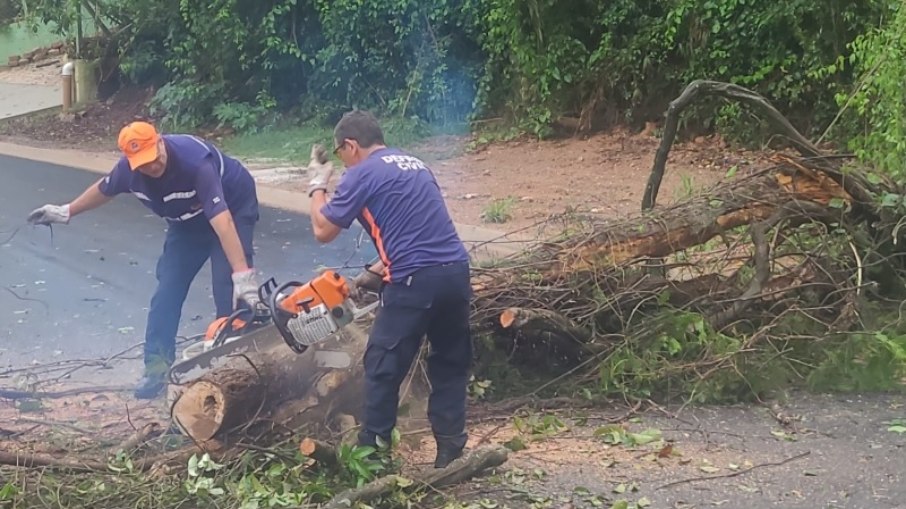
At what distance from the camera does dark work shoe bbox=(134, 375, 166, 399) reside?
5.48 meters

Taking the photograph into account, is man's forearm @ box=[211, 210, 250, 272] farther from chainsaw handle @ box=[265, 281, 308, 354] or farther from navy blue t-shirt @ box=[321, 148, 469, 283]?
navy blue t-shirt @ box=[321, 148, 469, 283]

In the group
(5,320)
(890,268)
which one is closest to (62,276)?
(5,320)

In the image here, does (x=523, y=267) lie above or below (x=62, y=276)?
above

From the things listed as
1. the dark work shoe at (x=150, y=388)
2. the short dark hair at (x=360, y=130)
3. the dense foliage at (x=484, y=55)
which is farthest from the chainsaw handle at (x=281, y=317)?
the dense foliage at (x=484, y=55)

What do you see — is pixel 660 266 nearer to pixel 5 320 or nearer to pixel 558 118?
pixel 5 320

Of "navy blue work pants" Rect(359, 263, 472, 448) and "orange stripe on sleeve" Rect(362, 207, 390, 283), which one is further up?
"orange stripe on sleeve" Rect(362, 207, 390, 283)

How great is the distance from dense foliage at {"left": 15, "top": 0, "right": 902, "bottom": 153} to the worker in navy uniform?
644 cm

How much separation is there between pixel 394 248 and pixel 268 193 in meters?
8.55

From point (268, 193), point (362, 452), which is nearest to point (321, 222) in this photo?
point (362, 452)

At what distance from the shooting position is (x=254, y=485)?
13.1ft

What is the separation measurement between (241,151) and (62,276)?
25.7ft

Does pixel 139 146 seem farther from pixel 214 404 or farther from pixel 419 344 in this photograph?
pixel 419 344

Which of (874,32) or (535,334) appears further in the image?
(874,32)

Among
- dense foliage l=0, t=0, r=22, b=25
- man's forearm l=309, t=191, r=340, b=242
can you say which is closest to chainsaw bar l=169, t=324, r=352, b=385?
man's forearm l=309, t=191, r=340, b=242
